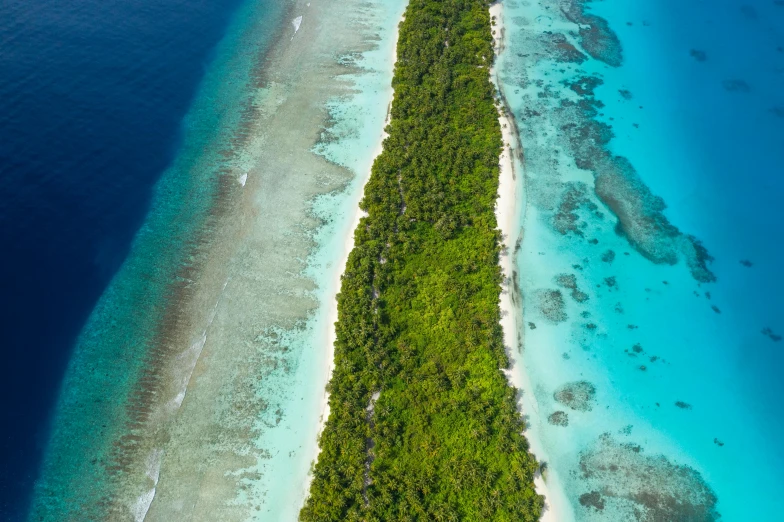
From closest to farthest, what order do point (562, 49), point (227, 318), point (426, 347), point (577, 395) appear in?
point (577, 395) → point (426, 347) → point (227, 318) → point (562, 49)

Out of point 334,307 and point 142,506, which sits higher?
point 334,307

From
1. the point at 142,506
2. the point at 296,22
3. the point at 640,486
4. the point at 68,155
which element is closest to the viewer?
the point at 142,506

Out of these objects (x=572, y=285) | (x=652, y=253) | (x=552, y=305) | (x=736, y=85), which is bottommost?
(x=552, y=305)

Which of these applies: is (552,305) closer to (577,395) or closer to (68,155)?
(577,395)

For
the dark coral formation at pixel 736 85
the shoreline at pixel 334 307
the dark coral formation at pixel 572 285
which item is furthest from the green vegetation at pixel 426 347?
the dark coral formation at pixel 736 85

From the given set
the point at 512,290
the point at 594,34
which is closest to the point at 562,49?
the point at 594,34

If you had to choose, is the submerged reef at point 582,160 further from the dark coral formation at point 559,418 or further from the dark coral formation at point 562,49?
the dark coral formation at point 559,418
